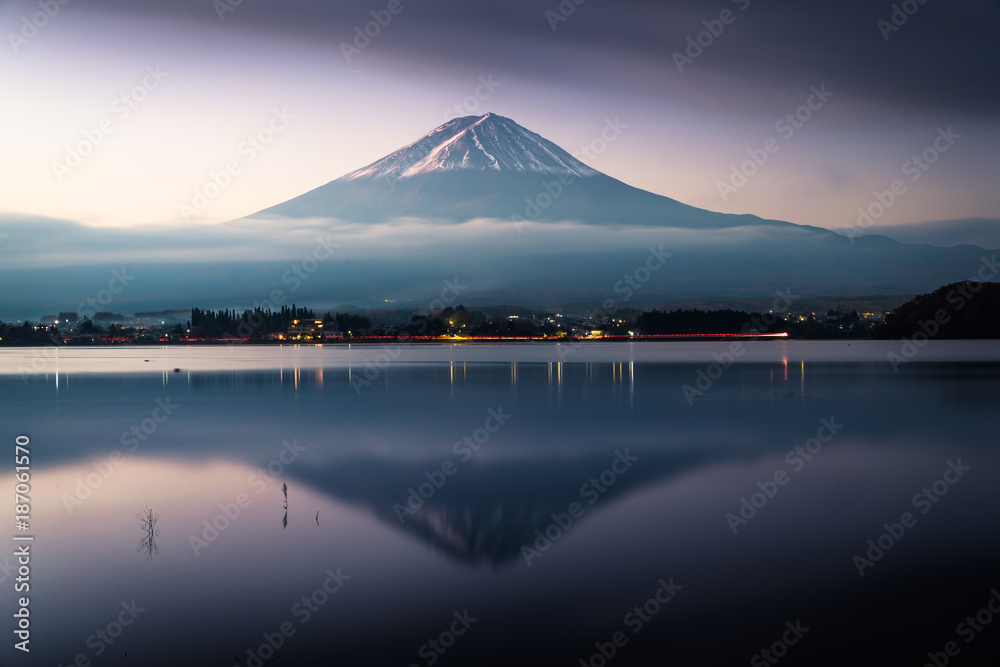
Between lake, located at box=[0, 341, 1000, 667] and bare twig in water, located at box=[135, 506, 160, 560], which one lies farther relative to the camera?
bare twig in water, located at box=[135, 506, 160, 560]

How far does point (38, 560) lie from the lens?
848 cm

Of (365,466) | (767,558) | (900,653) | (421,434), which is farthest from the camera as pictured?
(421,434)

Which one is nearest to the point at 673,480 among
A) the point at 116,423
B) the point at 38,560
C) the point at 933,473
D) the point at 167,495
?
the point at 933,473

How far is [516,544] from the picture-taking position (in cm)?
871

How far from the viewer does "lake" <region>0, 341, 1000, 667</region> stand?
6.07m

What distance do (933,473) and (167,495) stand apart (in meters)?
11.1

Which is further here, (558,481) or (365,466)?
(365,466)

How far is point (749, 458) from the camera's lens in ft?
47.4

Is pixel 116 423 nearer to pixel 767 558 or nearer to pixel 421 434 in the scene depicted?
pixel 421 434

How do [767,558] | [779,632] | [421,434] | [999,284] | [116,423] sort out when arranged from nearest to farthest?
[779,632], [767,558], [421,434], [116,423], [999,284]

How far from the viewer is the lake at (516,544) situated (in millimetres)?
6074

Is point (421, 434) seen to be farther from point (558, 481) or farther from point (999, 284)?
point (999, 284)

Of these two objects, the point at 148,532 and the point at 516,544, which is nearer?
the point at 516,544

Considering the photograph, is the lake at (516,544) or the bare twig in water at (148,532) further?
the bare twig in water at (148,532)
